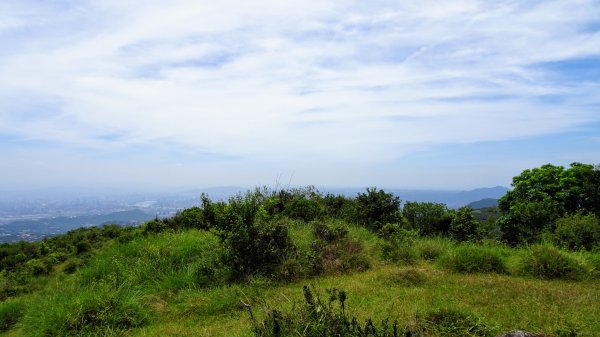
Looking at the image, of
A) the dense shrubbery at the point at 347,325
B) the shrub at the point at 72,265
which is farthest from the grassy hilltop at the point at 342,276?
the shrub at the point at 72,265

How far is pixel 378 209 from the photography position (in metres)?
15.7

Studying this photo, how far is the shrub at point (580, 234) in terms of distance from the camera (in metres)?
11.1

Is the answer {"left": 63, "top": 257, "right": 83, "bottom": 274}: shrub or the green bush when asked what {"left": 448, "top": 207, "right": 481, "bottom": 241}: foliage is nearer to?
the green bush

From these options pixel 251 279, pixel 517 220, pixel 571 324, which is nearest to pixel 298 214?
pixel 251 279

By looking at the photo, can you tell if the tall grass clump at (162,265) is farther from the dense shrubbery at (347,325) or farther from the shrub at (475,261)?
the shrub at (475,261)

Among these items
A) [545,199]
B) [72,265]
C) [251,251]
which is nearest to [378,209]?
[545,199]

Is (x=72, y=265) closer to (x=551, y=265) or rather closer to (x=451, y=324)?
(x=451, y=324)

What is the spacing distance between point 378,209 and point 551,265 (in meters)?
6.94

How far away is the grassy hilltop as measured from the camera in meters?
6.13

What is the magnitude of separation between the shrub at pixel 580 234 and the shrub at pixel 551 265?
191 cm

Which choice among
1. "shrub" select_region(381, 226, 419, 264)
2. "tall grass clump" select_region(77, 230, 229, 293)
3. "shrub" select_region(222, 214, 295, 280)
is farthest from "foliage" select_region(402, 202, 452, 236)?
"tall grass clump" select_region(77, 230, 229, 293)

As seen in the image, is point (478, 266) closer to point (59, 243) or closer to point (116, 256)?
point (116, 256)

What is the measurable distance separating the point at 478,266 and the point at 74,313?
9.22 m

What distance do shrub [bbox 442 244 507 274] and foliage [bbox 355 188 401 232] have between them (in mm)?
4982
